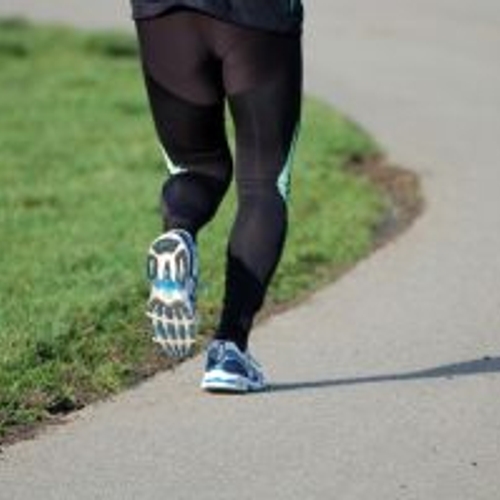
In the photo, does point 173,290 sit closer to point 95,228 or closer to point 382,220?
point 95,228

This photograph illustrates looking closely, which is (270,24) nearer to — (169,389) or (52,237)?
(169,389)

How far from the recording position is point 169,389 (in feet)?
21.1

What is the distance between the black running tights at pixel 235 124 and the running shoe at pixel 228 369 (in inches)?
2.0

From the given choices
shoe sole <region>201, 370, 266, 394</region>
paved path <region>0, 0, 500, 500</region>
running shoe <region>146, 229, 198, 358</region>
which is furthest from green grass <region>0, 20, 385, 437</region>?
running shoe <region>146, 229, 198, 358</region>

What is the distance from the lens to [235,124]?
617cm

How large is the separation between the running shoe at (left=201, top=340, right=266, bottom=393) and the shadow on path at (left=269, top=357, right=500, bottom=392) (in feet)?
0.52

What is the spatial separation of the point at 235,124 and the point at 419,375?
3.59 feet

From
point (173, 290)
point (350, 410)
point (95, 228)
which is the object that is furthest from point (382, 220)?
point (173, 290)

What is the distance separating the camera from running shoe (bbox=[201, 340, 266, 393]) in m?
6.18

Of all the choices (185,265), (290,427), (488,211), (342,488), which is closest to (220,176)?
(185,265)

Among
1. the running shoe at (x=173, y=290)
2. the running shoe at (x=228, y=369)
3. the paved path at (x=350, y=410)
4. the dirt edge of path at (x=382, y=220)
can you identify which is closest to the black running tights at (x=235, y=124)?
the running shoe at (x=228, y=369)

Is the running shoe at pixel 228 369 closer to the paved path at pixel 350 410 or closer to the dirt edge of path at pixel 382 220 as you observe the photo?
the paved path at pixel 350 410

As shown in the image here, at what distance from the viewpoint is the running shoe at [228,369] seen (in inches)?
243

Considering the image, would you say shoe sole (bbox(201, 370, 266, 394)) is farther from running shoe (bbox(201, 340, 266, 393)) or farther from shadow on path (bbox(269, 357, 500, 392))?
shadow on path (bbox(269, 357, 500, 392))
